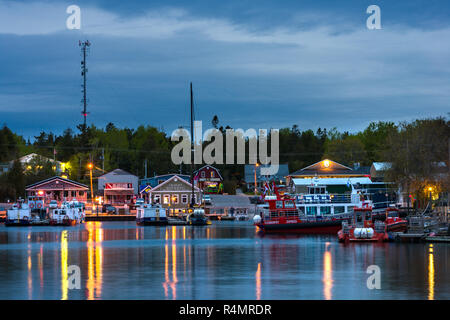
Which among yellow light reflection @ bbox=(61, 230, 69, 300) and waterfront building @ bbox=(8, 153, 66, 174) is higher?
waterfront building @ bbox=(8, 153, 66, 174)

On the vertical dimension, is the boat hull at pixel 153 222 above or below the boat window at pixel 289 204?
below

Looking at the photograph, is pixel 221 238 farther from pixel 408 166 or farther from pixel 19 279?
pixel 19 279

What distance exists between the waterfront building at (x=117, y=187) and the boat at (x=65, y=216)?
90.6 feet

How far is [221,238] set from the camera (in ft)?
258

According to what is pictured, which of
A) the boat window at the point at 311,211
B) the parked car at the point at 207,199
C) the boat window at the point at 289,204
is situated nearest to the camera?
the boat window at the point at 311,211

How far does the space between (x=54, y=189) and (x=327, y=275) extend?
100m

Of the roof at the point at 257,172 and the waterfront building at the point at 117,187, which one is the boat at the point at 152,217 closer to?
the waterfront building at the point at 117,187

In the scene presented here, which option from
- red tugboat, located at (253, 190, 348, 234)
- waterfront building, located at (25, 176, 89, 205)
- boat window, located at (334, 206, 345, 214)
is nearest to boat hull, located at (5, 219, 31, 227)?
waterfront building, located at (25, 176, 89, 205)

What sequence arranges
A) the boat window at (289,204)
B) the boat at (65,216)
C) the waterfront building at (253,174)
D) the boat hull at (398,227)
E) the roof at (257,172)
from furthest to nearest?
the roof at (257,172) < the waterfront building at (253,174) < the boat at (65,216) < the boat window at (289,204) < the boat hull at (398,227)

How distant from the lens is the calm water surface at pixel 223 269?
37375 millimetres

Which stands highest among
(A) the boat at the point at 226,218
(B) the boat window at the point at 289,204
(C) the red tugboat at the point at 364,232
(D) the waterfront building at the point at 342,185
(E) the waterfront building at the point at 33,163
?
(E) the waterfront building at the point at 33,163

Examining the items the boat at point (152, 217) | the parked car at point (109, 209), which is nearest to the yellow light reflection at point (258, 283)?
the boat at point (152, 217)

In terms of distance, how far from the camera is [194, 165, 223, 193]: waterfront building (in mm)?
154500

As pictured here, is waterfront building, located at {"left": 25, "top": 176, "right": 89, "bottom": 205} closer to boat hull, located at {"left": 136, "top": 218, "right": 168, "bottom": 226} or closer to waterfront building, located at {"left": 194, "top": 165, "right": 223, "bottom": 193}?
waterfront building, located at {"left": 194, "top": 165, "right": 223, "bottom": 193}
